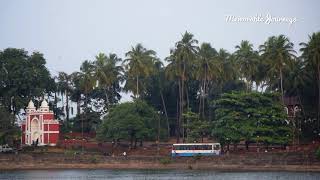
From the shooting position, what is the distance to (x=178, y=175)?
215 ft

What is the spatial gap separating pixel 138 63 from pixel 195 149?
51.1ft

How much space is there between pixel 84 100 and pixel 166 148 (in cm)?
2461

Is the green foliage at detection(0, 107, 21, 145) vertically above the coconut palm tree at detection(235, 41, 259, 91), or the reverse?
the coconut palm tree at detection(235, 41, 259, 91)

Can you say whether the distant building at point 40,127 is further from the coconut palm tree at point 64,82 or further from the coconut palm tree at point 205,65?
the coconut palm tree at point 205,65

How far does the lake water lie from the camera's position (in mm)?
62000

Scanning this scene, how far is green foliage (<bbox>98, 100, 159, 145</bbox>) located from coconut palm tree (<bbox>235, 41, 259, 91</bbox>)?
499 inches

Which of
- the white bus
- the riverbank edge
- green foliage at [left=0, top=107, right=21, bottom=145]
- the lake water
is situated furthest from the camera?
green foliage at [left=0, top=107, right=21, bottom=145]

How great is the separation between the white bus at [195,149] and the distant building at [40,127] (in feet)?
58.0

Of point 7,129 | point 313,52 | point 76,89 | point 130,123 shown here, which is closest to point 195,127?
point 130,123

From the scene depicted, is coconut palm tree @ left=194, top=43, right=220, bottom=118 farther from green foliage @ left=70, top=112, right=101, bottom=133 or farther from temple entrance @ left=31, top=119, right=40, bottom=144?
temple entrance @ left=31, top=119, right=40, bottom=144

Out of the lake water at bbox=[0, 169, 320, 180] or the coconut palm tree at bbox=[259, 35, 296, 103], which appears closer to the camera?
the lake water at bbox=[0, 169, 320, 180]

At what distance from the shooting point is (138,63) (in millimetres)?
89688

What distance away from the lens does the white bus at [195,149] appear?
78.8 meters

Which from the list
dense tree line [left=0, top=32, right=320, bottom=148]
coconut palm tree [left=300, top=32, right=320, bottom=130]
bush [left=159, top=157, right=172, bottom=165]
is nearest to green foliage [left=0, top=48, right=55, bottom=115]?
dense tree line [left=0, top=32, right=320, bottom=148]
